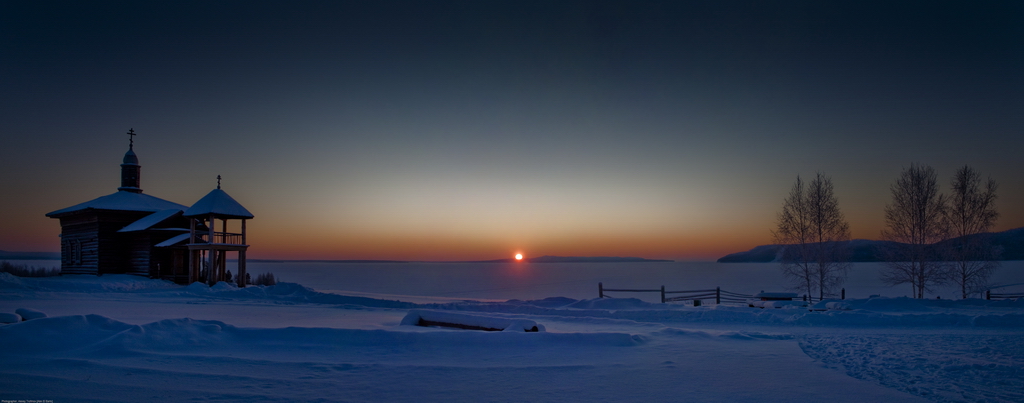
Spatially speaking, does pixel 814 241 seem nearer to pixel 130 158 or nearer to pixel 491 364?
pixel 491 364

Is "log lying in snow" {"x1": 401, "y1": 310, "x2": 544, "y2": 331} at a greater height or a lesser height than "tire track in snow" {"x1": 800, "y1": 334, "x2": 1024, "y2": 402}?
greater

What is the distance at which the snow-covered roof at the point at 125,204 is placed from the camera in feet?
105

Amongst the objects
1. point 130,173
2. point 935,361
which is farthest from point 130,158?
point 935,361

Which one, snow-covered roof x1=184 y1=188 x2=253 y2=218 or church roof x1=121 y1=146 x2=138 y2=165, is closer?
snow-covered roof x1=184 y1=188 x2=253 y2=218

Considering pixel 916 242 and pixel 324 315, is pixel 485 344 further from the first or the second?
pixel 916 242

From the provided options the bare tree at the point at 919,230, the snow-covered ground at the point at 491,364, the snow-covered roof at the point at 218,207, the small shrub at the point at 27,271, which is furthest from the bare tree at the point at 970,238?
the small shrub at the point at 27,271

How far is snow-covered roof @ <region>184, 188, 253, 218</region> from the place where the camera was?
28781mm

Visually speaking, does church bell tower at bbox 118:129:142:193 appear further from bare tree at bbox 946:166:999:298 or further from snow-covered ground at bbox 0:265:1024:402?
bare tree at bbox 946:166:999:298

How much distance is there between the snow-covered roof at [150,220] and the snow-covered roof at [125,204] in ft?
2.55

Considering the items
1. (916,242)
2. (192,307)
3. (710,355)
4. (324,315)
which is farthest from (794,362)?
(916,242)

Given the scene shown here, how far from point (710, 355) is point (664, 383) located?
2.64 metres

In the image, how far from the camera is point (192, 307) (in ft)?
61.8

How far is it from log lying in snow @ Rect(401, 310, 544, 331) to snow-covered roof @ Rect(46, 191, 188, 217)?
25.9 m

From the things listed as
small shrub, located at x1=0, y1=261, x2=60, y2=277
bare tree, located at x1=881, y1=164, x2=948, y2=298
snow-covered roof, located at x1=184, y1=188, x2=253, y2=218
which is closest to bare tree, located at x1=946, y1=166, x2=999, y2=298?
bare tree, located at x1=881, y1=164, x2=948, y2=298
